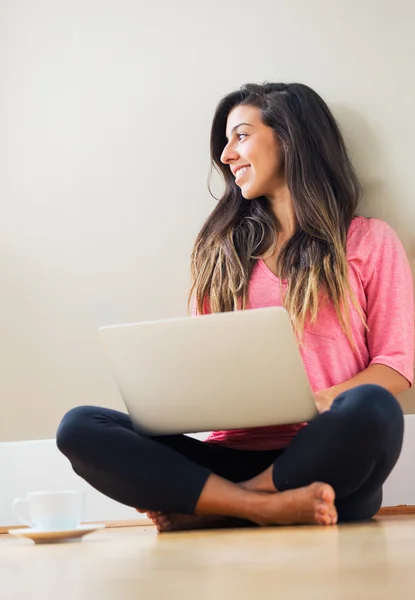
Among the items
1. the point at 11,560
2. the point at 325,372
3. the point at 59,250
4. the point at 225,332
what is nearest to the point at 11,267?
the point at 59,250

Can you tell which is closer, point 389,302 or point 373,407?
point 373,407

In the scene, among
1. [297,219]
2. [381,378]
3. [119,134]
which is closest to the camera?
[381,378]

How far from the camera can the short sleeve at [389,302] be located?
6.40 feet

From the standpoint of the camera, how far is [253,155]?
218 centimetres

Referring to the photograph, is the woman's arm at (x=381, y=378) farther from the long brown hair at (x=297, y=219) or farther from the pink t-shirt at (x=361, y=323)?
the long brown hair at (x=297, y=219)

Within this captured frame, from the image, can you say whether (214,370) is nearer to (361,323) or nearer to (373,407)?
(373,407)

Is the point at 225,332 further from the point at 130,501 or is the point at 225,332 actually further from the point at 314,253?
the point at 314,253

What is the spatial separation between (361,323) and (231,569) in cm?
131

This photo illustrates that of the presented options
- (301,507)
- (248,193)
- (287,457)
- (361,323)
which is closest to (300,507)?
(301,507)

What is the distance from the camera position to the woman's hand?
5.63ft

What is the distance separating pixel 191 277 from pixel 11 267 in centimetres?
59

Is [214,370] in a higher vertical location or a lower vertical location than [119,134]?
lower

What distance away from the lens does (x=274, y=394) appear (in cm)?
148

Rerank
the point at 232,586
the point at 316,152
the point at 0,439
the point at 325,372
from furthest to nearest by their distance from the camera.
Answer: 1. the point at 0,439
2. the point at 316,152
3. the point at 325,372
4. the point at 232,586
